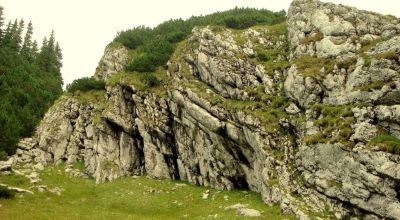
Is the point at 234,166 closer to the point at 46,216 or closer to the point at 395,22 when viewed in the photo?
the point at 46,216

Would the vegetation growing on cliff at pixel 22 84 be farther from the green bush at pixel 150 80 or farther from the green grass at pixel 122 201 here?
the green bush at pixel 150 80

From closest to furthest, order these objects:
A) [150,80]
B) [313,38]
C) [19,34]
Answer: [313,38]
[150,80]
[19,34]

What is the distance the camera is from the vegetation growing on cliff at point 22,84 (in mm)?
63778

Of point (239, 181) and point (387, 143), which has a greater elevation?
point (387, 143)

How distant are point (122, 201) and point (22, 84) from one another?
52359mm

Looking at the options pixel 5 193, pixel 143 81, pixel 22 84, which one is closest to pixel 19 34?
pixel 22 84

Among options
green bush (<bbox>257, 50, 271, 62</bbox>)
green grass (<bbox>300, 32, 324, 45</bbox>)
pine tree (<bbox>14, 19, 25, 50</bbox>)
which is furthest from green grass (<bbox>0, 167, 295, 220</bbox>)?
pine tree (<bbox>14, 19, 25, 50</bbox>)

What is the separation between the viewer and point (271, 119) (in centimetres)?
4769

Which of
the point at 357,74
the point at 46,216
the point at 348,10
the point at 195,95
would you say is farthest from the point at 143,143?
the point at 348,10

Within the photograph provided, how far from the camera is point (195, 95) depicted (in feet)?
183

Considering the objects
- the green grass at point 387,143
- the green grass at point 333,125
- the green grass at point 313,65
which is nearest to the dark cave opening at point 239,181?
the green grass at point 333,125

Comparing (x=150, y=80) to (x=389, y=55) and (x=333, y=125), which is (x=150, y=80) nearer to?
(x=333, y=125)

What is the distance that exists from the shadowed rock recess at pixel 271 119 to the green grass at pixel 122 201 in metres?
2.65

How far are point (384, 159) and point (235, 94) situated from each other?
25778 millimetres
